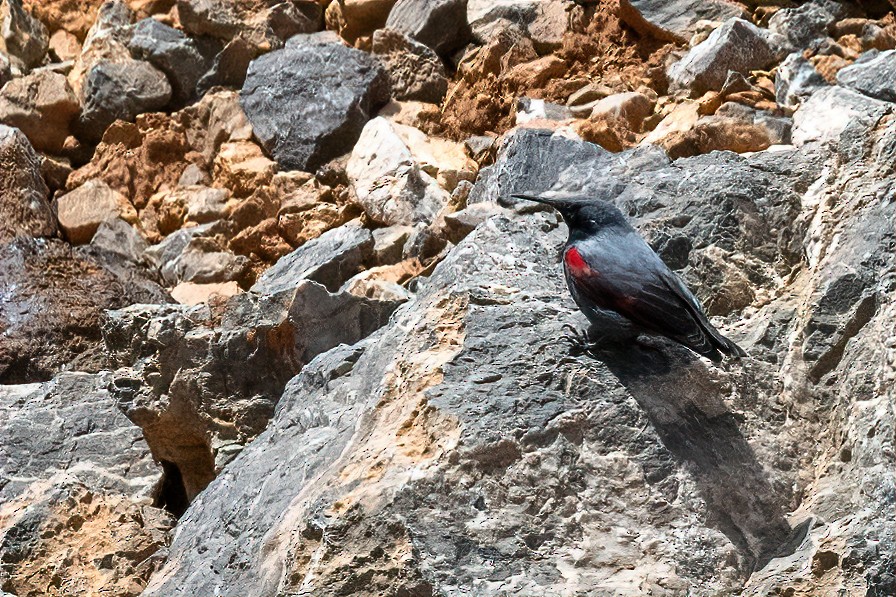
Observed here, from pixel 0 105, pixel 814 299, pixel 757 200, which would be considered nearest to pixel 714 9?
pixel 757 200

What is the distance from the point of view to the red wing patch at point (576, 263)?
311 centimetres

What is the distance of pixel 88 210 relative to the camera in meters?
6.47

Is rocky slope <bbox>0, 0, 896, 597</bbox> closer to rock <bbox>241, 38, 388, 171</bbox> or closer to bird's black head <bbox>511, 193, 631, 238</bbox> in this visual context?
rock <bbox>241, 38, 388, 171</bbox>

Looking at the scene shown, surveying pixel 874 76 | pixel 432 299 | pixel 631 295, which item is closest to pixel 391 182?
pixel 432 299

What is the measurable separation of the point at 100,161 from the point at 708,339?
5.03 metres

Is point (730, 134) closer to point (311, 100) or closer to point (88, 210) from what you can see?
point (311, 100)

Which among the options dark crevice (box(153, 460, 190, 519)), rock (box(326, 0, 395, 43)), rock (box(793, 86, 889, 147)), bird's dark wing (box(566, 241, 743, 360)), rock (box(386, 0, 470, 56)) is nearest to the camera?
bird's dark wing (box(566, 241, 743, 360))

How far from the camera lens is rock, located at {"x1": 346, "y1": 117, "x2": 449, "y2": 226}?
547 centimetres

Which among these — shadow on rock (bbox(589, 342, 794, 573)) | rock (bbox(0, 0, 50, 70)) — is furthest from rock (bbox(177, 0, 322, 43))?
shadow on rock (bbox(589, 342, 794, 573))

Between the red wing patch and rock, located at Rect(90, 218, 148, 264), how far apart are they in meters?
3.58

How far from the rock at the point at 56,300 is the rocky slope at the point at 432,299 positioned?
0.7 inches

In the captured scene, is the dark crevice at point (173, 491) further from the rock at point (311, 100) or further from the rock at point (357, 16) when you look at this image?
the rock at point (357, 16)

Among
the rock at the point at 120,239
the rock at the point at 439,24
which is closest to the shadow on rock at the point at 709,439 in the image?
the rock at the point at 120,239

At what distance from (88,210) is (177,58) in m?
1.34
